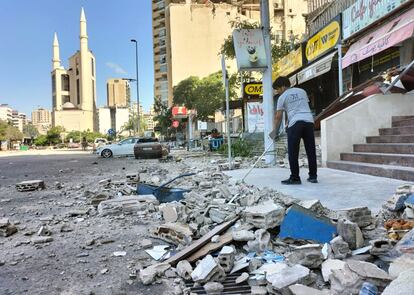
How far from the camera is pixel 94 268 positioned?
365cm

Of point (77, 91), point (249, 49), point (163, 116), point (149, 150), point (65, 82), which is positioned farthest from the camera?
point (65, 82)

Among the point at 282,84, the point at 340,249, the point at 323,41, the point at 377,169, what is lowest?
the point at 340,249

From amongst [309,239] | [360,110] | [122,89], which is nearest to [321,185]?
[309,239]

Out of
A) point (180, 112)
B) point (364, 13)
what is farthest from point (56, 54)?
point (364, 13)

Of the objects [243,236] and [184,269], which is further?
[243,236]

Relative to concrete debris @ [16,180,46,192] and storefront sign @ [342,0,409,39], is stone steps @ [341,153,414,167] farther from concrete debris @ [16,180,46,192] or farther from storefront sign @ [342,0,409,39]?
concrete debris @ [16,180,46,192]

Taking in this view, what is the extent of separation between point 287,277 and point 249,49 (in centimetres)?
836

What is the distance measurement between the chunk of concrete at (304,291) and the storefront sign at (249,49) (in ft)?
26.8

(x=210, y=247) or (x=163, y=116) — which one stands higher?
(x=163, y=116)

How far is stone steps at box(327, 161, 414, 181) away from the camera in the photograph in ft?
19.6

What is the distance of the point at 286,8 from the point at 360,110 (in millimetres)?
89877

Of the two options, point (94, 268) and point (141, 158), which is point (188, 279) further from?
point (141, 158)

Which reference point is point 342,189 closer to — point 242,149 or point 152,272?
point 152,272

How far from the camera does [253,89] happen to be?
63.2 feet
